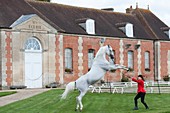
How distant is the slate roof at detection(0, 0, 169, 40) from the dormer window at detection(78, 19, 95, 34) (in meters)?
0.36

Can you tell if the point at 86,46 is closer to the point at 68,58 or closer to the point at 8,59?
the point at 68,58

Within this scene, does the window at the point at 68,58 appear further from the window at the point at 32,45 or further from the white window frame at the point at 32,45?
the window at the point at 32,45

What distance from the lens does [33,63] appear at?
37906 mm

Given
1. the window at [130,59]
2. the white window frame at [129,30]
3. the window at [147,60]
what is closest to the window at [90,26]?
the white window frame at [129,30]

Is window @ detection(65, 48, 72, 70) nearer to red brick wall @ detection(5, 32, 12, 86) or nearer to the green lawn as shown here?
red brick wall @ detection(5, 32, 12, 86)

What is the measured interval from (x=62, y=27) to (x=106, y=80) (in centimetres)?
673

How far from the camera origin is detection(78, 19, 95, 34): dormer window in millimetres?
43031

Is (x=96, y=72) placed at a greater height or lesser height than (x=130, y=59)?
lesser

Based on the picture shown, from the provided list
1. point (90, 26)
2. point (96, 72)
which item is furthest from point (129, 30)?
point (96, 72)

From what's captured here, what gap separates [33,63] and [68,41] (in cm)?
435

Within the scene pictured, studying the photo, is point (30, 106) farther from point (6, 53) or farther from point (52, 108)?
point (6, 53)

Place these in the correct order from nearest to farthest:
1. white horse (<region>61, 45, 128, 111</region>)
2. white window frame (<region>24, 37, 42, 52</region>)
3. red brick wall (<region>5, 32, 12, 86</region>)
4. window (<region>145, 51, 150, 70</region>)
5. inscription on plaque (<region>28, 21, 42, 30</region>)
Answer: white horse (<region>61, 45, 128, 111</region>) < red brick wall (<region>5, 32, 12, 86</region>) < inscription on plaque (<region>28, 21, 42, 30</region>) < white window frame (<region>24, 37, 42, 52</region>) < window (<region>145, 51, 150, 70</region>)

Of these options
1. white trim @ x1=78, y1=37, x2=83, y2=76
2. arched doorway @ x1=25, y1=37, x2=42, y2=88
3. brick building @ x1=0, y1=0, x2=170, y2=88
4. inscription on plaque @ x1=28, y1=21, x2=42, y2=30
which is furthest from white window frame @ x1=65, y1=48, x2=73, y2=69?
inscription on plaque @ x1=28, y1=21, x2=42, y2=30

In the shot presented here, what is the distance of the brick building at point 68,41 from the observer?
3638 cm
